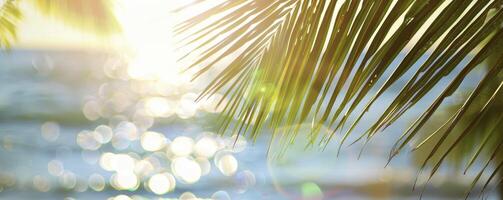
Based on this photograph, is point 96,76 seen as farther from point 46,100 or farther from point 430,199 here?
point 430,199

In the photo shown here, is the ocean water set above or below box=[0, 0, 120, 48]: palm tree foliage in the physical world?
above

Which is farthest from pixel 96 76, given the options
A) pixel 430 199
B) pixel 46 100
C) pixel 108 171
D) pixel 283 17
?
pixel 283 17

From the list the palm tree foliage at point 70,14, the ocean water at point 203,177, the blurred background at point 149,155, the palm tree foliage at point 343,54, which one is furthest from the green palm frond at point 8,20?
the ocean water at point 203,177

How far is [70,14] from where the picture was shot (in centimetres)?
192

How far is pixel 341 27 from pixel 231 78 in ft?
0.49

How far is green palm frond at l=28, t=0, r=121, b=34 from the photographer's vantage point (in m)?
1.89

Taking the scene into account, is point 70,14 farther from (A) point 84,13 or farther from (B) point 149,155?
(B) point 149,155

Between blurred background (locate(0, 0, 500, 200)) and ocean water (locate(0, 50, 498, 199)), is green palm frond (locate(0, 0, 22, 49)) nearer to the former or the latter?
blurred background (locate(0, 0, 500, 200))

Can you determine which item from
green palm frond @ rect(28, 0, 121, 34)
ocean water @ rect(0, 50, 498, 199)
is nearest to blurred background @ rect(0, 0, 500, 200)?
ocean water @ rect(0, 50, 498, 199)

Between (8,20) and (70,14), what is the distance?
0.17 meters

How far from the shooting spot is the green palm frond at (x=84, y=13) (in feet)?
6.19

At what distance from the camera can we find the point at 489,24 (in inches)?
23.5

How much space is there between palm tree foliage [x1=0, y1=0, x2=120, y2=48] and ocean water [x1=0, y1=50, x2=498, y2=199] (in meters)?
5.36

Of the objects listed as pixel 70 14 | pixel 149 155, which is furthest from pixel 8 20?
pixel 149 155
